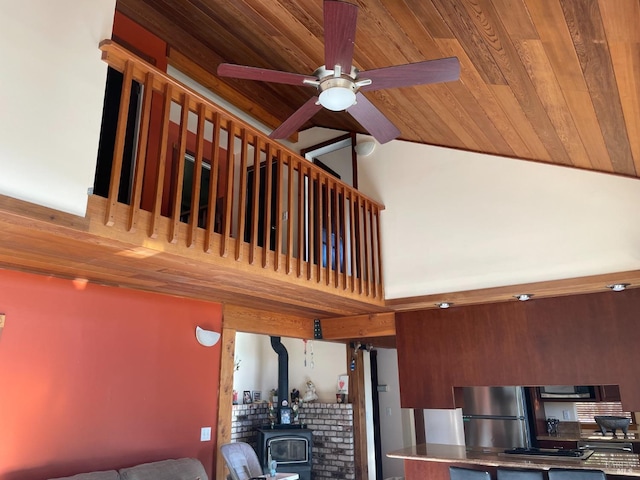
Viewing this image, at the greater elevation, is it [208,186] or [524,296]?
[208,186]

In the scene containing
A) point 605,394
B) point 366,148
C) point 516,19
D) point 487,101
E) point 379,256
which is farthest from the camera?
point 605,394

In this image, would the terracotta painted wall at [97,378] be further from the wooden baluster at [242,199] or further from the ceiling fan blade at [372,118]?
the ceiling fan blade at [372,118]

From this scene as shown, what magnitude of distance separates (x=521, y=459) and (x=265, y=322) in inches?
110

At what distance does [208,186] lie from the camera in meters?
4.05

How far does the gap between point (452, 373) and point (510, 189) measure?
6.44 ft

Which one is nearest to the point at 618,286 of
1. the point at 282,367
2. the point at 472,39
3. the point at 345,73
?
the point at 472,39

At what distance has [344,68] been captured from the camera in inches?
94.2

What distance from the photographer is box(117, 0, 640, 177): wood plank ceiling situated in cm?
232

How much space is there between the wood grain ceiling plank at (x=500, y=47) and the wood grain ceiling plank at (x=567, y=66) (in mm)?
191

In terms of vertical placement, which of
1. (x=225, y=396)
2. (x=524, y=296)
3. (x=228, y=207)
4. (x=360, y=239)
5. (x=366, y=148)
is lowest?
(x=225, y=396)

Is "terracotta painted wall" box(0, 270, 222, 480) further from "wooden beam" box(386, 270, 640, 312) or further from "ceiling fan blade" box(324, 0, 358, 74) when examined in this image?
"ceiling fan blade" box(324, 0, 358, 74)

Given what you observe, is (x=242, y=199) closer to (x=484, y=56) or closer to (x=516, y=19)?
(x=484, y=56)

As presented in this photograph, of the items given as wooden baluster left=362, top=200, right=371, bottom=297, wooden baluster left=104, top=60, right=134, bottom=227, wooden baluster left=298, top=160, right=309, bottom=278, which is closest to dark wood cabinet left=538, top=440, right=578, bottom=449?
wooden baluster left=362, top=200, right=371, bottom=297

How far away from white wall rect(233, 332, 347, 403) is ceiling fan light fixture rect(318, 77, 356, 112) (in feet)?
18.6
